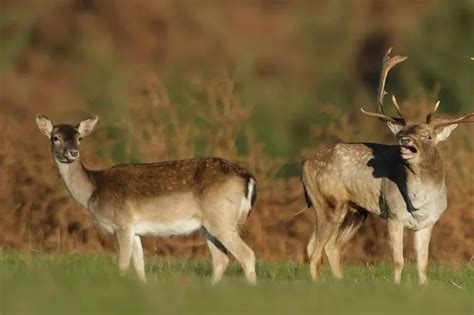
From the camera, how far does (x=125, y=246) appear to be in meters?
12.9

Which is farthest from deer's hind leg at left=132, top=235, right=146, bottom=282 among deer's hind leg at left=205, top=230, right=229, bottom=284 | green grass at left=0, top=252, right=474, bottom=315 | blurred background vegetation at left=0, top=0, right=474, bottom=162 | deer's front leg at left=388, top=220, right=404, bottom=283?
blurred background vegetation at left=0, top=0, right=474, bottom=162

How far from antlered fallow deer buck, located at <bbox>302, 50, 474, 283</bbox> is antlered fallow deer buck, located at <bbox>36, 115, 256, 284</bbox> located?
1139mm

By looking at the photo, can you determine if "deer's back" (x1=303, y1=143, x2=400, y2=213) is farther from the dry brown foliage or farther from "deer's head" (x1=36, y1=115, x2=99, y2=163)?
the dry brown foliage

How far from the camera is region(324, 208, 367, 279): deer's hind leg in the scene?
556 inches

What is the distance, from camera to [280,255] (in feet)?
57.9

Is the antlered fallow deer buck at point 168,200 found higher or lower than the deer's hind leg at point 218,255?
higher

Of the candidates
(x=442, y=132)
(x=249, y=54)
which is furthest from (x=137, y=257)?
(x=249, y=54)

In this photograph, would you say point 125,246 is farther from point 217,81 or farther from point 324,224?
point 217,81

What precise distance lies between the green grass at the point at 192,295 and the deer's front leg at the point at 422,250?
0.78m

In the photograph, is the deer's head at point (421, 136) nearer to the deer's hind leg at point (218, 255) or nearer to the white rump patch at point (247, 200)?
the white rump patch at point (247, 200)

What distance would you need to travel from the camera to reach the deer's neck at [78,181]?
44.4ft

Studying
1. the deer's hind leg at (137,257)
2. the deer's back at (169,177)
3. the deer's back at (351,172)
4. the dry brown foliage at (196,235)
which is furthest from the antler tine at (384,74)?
the dry brown foliage at (196,235)

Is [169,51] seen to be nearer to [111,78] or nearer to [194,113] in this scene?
[111,78]

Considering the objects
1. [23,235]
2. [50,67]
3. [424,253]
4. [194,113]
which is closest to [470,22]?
[194,113]
